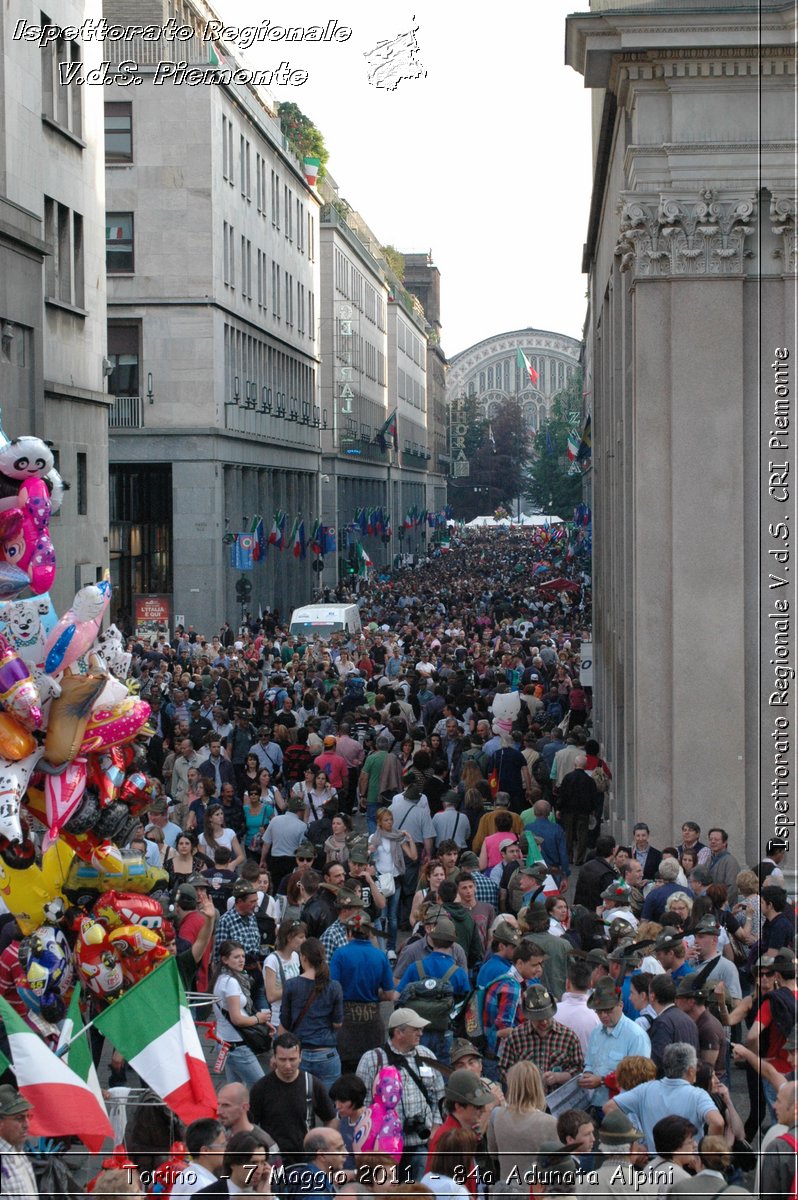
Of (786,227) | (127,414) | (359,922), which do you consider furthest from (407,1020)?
(127,414)

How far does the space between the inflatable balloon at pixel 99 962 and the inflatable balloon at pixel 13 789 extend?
69 cm

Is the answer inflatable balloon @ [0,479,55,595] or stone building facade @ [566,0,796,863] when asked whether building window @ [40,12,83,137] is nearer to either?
stone building facade @ [566,0,796,863]

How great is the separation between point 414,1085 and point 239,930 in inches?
117

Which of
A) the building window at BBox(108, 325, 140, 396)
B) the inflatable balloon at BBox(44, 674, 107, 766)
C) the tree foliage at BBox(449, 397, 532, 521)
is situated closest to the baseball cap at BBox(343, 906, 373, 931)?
the inflatable balloon at BBox(44, 674, 107, 766)

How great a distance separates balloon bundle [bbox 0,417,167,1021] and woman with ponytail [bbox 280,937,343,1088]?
1.01 meters

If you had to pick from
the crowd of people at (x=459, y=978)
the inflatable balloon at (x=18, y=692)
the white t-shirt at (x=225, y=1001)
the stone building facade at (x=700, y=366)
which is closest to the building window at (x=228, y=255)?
the crowd of people at (x=459, y=978)

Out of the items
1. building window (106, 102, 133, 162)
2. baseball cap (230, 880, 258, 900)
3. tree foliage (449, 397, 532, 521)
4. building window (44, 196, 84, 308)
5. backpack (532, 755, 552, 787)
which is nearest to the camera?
baseball cap (230, 880, 258, 900)

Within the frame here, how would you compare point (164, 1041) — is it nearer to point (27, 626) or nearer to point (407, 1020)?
point (407, 1020)

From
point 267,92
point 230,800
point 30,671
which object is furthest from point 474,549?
point 30,671

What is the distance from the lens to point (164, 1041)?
9.09 metres

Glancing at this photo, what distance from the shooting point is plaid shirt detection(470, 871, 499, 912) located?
1279 centimetres

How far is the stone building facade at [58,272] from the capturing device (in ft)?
90.5

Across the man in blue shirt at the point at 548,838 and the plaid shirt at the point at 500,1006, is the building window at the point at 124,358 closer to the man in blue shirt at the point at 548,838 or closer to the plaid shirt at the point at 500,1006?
the man in blue shirt at the point at 548,838

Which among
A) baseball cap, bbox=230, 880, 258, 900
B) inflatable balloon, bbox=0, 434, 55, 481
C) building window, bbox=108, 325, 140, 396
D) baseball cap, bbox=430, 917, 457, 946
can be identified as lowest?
baseball cap, bbox=430, 917, 457, 946
